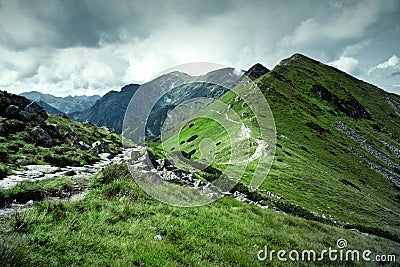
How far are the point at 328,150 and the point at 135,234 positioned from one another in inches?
3911

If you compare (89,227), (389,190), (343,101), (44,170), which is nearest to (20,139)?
(44,170)

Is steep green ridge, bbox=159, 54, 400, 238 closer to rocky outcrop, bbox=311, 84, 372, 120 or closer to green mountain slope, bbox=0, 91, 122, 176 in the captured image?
rocky outcrop, bbox=311, 84, 372, 120

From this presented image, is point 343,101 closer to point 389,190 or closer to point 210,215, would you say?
point 389,190

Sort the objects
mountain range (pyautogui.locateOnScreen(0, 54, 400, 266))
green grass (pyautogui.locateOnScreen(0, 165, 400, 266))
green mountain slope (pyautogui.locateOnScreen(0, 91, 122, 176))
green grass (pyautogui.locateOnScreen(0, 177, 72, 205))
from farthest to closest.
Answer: green mountain slope (pyautogui.locateOnScreen(0, 91, 122, 176)), green grass (pyautogui.locateOnScreen(0, 177, 72, 205)), mountain range (pyautogui.locateOnScreen(0, 54, 400, 266)), green grass (pyautogui.locateOnScreen(0, 165, 400, 266))

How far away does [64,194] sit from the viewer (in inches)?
490

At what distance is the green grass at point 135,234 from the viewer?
7.56 meters

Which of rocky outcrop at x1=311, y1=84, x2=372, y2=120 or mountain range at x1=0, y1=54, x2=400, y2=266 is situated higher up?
rocky outcrop at x1=311, y1=84, x2=372, y2=120

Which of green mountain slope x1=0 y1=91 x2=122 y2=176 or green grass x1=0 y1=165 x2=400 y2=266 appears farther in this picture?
green mountain slope x1=0 y1=91 x2=122 y2=176

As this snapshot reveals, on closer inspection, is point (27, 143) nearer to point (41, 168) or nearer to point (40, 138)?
point (40, 138)

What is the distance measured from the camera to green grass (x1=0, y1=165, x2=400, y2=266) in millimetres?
7559

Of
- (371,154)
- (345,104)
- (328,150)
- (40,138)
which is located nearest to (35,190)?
(40,138)

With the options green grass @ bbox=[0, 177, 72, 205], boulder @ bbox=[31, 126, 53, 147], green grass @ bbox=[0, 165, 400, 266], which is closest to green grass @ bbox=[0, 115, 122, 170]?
boulder @ bbox=[31, 126, 53, 147]

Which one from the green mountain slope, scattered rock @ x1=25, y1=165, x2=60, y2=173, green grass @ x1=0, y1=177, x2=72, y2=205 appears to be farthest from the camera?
the green mountain slope

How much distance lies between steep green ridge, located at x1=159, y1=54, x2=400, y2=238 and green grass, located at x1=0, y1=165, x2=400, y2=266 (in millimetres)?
35883
